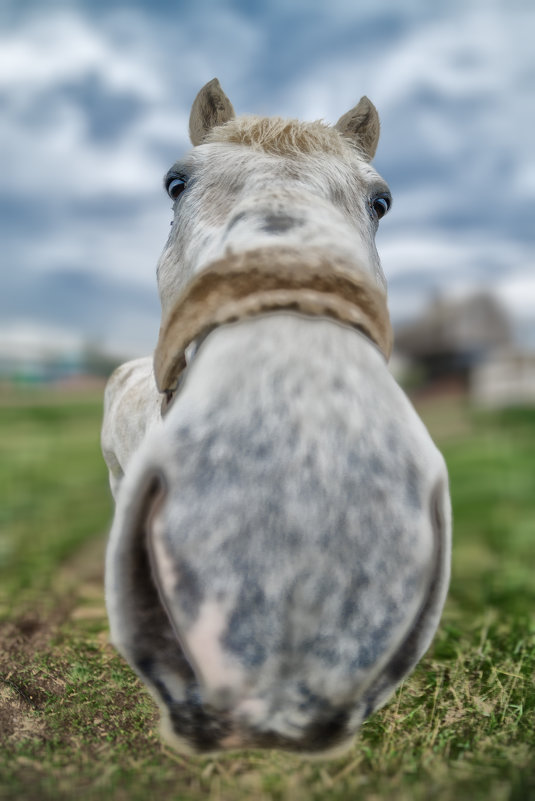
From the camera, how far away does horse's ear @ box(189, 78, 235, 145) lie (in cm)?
238

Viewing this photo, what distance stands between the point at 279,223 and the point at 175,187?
2.69ft

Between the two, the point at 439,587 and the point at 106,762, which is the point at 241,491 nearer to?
the point at 439,587

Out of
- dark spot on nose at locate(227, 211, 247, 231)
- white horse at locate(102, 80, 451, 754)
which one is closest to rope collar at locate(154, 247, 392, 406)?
white horse at locate(102, 80, 451, 754)

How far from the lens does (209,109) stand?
94.8 inches

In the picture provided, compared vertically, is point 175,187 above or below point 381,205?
above

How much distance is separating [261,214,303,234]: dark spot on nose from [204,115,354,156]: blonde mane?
1.64 feet

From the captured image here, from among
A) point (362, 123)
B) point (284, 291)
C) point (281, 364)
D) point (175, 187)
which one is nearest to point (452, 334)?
point (362, 123)

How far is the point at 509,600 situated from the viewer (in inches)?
168

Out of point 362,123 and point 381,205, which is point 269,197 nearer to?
point 381,205

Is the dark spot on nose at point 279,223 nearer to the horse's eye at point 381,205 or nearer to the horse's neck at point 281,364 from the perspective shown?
the horse's neck at point 281,364

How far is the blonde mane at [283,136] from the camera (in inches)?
72.2

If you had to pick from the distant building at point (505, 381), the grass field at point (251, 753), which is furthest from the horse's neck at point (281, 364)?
the distant building at point (505, 381)

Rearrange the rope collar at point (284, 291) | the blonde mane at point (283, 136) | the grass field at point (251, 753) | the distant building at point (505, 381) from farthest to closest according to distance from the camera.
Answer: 1. the distant building at point (505, 381)
2. the blonde mane at point (283, 136)
3. the grass field at point (251, 753)
4. the rope collar at point (284, 291)

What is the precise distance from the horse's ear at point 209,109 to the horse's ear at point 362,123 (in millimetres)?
481
